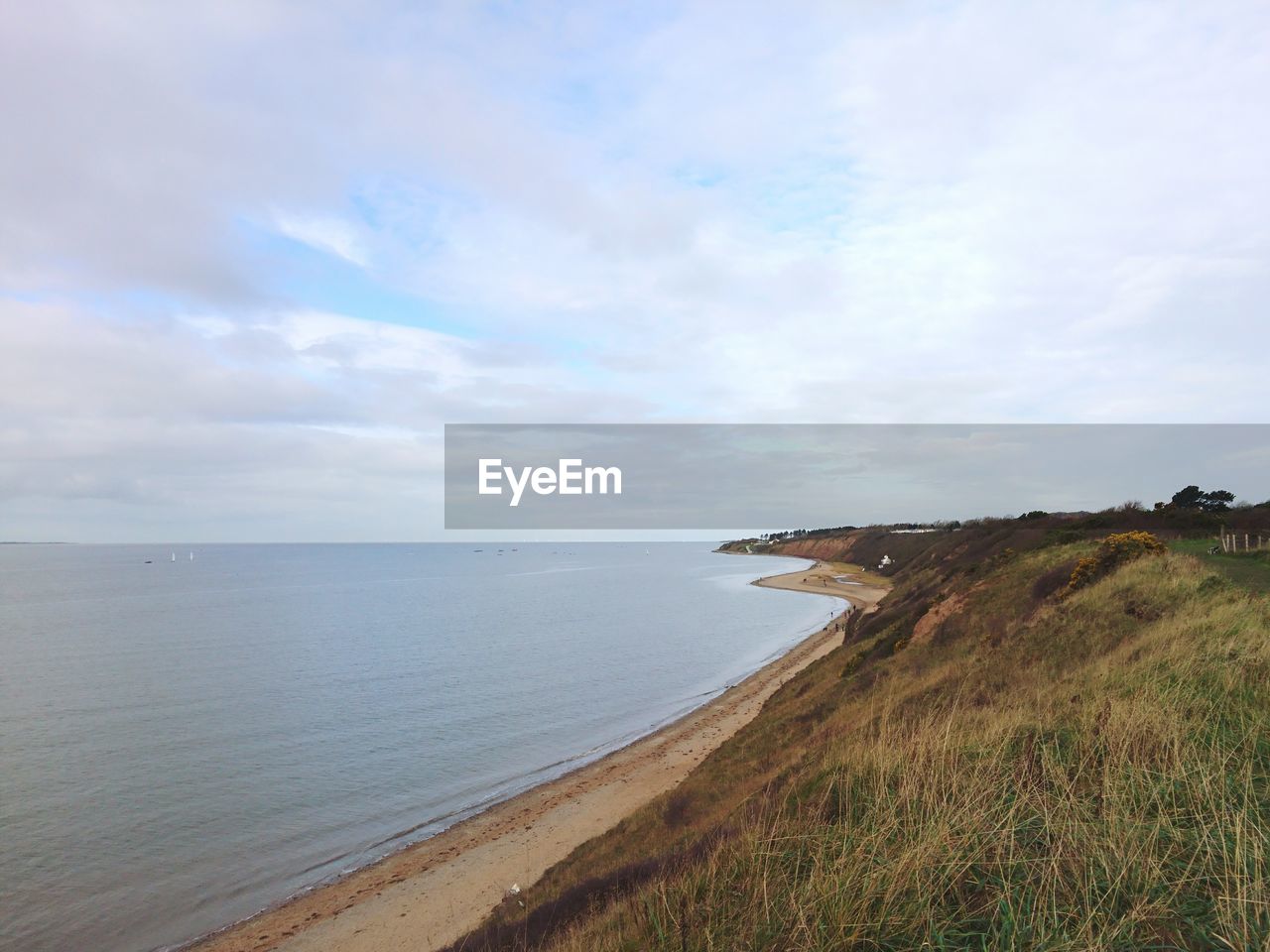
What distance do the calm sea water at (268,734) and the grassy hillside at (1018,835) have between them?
474 inches

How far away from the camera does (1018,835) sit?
17.7 ft

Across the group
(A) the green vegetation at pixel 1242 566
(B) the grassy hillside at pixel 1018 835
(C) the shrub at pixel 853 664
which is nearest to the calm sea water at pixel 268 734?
(C) the shrub at pixel 853 664

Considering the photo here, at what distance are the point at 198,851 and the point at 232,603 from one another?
81.1 m

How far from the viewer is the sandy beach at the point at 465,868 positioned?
15.9 m

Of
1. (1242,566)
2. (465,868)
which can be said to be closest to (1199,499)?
(1242,566)

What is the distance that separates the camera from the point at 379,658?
1999 inches

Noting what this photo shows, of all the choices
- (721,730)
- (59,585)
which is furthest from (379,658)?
(59,585)

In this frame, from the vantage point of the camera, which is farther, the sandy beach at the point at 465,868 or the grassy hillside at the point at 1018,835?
the sandy beach at the point at 465,868

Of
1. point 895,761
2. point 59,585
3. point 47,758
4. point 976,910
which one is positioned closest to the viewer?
point 976,910

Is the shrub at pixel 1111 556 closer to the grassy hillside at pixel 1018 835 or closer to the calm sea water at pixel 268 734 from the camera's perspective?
the grassy hillside at pixel 1018 835

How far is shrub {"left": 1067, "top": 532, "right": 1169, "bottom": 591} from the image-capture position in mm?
22188

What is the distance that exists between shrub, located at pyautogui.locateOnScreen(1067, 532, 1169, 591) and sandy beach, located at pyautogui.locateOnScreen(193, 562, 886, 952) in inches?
565

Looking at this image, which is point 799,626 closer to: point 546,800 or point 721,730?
point 721,730

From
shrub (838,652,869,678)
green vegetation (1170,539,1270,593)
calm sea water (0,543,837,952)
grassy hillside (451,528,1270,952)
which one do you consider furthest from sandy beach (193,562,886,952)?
green vegetation (1170,539,1270,593)
